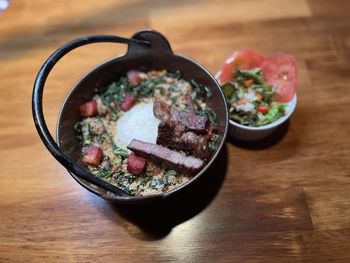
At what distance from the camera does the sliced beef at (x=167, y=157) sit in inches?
45.2

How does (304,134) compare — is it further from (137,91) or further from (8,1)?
(8,1)

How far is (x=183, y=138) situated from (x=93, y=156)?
0.30 meters

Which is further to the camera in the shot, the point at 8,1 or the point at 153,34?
the point at 8,1

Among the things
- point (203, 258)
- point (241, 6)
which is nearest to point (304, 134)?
point (203, 258)

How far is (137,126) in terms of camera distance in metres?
1.29

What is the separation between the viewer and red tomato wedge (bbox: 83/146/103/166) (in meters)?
1.22

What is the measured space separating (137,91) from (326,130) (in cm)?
73

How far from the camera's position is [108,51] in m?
1.67

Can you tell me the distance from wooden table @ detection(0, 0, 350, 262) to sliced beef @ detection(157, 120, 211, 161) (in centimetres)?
19

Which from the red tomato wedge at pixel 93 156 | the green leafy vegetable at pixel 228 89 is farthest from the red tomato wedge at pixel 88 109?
the green leafy vegetable at pixel 228 89

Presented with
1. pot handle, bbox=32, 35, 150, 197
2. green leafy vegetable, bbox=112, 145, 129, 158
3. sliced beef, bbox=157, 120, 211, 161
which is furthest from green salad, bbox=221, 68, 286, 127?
pot handle, bbox=32, 35, 150, 197

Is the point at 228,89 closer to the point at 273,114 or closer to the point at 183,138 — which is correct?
the point at 273,114

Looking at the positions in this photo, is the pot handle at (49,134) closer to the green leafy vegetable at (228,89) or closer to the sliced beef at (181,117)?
the sliced beef at (181,117)

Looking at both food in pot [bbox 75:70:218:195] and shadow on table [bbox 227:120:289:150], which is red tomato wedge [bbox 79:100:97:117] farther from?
shadow on table [bbox 227:120:289:150]
